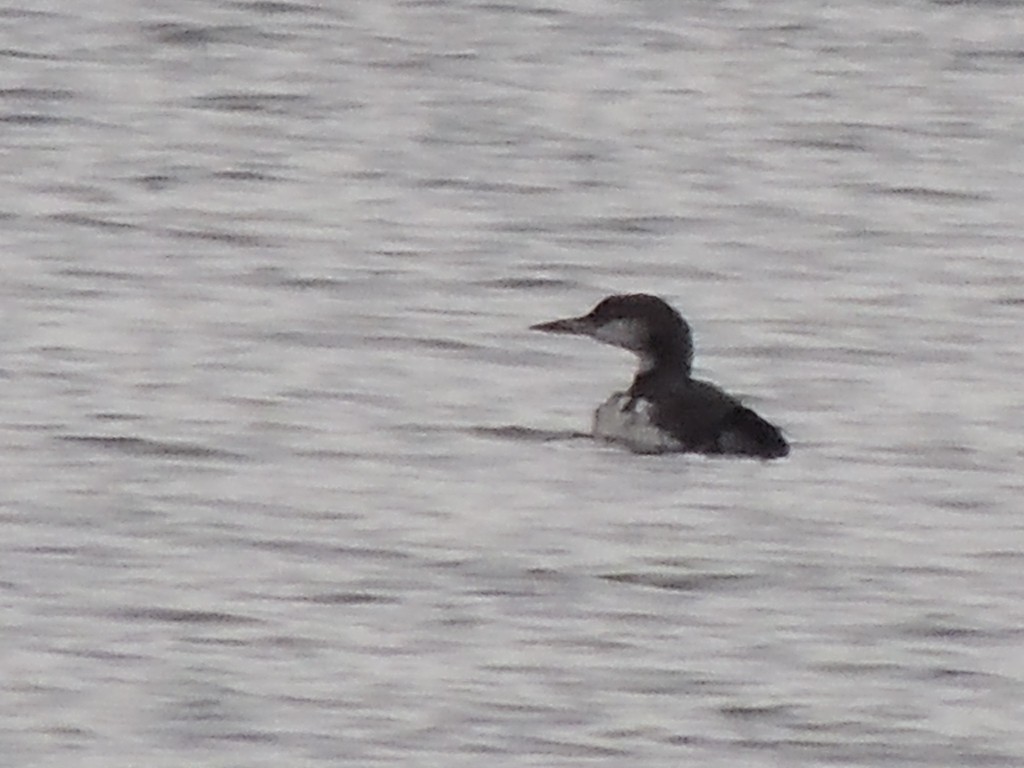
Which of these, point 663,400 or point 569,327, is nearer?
point 663,400

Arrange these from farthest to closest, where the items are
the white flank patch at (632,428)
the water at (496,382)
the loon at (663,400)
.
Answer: the white flank patch at (632,428)
the loon at (663,400)
the water at (496,382)

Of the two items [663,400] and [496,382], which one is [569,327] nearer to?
[496,382]

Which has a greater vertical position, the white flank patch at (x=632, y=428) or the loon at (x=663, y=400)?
the loon at (x=663, y=400)

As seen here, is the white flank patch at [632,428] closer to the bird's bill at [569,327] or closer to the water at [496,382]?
the water at [496,382]

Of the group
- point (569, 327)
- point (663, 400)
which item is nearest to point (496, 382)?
point (569, 327)

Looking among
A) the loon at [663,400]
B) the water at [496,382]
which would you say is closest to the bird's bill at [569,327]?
the loon at [663,400]

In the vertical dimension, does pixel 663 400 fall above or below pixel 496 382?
above

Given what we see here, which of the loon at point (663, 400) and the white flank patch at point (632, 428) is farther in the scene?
the white flank patch at point (632, 428)

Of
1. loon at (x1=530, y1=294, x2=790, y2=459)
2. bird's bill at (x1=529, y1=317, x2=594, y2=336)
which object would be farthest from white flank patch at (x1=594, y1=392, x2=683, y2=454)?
bird's bill at (x1=529, y1=317, x2=594, y2=336)

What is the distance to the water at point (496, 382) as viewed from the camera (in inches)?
386

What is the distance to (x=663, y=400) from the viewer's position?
1248 centimetres

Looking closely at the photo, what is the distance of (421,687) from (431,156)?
8.08m

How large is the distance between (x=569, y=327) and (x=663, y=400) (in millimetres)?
952

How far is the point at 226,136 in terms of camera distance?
715 inches
